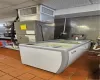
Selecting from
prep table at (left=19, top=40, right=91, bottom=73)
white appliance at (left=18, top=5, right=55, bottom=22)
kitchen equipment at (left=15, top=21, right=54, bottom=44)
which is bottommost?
prep table at (left=19, top=40, right=91, bottom=73)

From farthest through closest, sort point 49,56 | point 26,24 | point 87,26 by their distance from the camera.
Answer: point 87,26 → point 26,24 → point 49,56

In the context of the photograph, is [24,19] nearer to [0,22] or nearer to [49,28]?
[49,28]

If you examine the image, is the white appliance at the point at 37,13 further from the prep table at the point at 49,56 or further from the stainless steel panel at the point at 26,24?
the prep table at the point at 49,56

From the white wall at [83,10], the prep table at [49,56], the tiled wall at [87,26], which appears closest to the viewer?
the prep table at [49,56]

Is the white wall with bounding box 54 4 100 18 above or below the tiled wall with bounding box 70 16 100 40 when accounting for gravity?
above

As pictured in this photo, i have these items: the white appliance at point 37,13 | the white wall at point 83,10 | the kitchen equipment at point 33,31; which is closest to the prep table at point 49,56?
the kitchen equipment at point 33,31

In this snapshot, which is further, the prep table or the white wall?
the white wall

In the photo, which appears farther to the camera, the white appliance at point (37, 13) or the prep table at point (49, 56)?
the white appliance at point (37, 13)

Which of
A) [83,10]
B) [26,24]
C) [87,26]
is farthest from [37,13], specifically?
→ [87,26]

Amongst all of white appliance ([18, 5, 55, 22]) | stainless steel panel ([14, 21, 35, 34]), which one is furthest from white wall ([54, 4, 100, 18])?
stainless steel panel ([14, 21, 35, 34])

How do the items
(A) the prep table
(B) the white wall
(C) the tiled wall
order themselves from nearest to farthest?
1. (A) the prep table
2. (B) the white wall
3. (C) the tiled wall

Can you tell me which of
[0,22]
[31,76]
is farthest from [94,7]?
[0,22]

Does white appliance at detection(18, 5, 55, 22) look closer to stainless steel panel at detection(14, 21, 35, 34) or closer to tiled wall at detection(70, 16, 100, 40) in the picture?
stainless steel panel at detection(14, 21, 35, 34)

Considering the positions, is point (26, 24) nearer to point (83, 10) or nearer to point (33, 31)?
point (33, 31)
